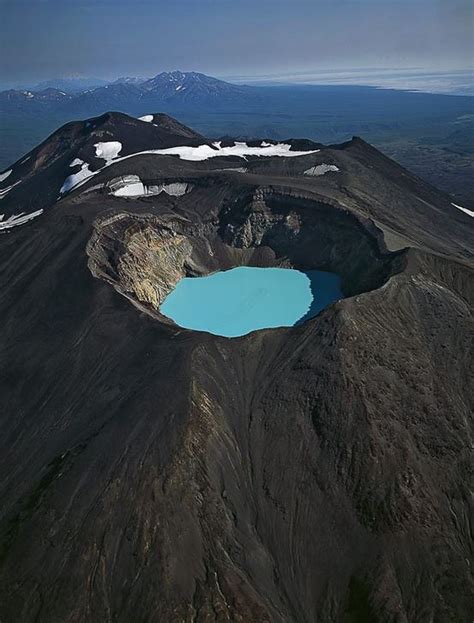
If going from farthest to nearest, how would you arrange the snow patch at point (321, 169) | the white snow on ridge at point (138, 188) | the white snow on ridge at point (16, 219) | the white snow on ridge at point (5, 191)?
the white snow on ridge at point (5, 191) < the white snow on ridge at point (16, 219) < the snow patch at point (321, 169) < the white snow on ridge at point (138, 188)

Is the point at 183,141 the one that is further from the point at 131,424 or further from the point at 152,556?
the point at 152,556

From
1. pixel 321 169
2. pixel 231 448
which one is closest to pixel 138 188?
pixel 321 169

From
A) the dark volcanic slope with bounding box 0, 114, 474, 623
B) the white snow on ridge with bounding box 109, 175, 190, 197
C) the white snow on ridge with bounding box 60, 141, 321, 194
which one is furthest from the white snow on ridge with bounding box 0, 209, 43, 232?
the dark volcanic slope with bounding box 0, 114, 474, 623

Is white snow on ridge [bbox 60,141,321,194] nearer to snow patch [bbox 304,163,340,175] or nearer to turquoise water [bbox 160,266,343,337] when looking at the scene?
snow patch [bbox 304,163,340,175]

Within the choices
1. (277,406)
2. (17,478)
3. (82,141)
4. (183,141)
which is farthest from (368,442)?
(82,141)

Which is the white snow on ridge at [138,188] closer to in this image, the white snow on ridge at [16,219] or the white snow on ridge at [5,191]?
the white snow on ridge at [16,219]

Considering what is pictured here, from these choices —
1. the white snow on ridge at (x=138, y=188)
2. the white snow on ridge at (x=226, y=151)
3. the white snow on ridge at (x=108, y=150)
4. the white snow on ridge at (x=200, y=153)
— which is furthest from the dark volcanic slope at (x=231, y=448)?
the white snow on ridge at (x=108, y=150)

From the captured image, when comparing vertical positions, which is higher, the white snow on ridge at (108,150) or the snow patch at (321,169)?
the snow patch at (321,169)

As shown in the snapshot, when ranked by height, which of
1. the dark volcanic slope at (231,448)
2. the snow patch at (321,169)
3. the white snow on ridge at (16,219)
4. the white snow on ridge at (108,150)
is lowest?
the white snow on ridge at (16,219)
